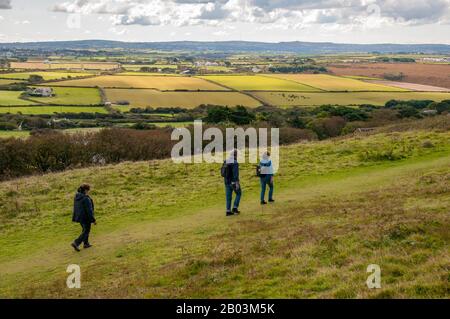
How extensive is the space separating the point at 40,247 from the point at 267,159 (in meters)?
8.57

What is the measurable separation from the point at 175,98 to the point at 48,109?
25.9 metres

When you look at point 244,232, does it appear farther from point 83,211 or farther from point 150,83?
point 150,83

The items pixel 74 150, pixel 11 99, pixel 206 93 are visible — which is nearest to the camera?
pixel 74 150

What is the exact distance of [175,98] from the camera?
320ft

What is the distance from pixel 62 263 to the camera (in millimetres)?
13914

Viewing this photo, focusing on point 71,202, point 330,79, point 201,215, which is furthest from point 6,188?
point 330,79

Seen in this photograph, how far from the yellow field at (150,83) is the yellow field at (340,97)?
639 inches

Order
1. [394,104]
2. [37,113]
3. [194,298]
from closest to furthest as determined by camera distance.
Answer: [194,298] < [37,113] < [394,104]

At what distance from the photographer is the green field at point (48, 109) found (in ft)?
251

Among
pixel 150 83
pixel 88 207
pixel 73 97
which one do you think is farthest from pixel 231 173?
pixel 150 83

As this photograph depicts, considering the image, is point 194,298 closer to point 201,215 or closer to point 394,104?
point 201,215
